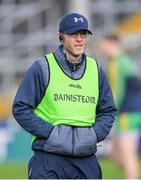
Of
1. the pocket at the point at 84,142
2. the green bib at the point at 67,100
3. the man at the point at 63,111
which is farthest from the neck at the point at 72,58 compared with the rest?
the pocket at the point at 84,142

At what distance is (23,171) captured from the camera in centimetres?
1406

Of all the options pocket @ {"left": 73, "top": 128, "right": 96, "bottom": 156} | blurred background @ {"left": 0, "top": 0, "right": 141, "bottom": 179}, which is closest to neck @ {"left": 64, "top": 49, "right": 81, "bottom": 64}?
pocket @ {"left": 73, "top": 128, "right": 96, "bottom": 156}

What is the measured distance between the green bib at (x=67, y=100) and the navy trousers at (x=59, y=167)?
0.27 m

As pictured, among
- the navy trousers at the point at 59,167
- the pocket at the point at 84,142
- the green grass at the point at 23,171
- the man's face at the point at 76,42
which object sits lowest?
the green grass at the point at 23,171

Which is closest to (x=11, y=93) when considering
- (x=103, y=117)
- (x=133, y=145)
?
(x=133, y=145)

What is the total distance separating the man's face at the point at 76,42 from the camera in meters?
6.88

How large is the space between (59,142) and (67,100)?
339 mm

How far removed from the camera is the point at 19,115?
686 cm

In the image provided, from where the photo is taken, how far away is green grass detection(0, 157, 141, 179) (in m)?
13.1

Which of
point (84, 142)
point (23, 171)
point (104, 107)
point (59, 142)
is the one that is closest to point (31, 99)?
point (59, 142)

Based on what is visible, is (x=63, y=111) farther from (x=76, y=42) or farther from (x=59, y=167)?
(x=76, y=42)

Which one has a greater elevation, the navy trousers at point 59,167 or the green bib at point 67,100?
the green bib at point 67,100

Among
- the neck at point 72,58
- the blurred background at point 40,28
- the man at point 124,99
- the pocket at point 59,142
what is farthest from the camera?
the blurred background at point 40,28

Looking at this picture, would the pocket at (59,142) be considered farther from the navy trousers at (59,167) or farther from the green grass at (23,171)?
the green grass at (23,171)
